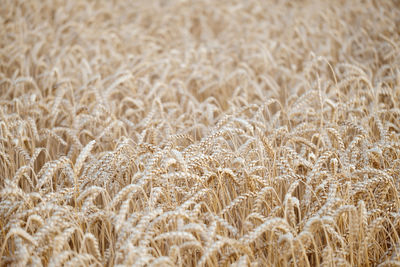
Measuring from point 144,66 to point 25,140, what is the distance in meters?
1.60

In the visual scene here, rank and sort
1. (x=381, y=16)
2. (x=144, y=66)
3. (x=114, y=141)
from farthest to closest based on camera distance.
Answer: (x=381, y=16) → (x=144, y=66) → (x=114, y=141)

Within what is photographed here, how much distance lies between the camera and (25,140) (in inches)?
90.0

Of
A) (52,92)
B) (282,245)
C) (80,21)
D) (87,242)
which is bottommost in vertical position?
(282,245)

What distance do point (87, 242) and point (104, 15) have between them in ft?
15.3

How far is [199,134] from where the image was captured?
2418 mm

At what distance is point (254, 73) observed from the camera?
377 centimetres

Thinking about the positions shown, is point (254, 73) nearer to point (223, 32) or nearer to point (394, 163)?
point (223, 32)

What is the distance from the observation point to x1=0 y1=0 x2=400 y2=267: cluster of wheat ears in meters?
1.42

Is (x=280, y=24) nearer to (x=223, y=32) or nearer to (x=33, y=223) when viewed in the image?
(x=223, y=32)

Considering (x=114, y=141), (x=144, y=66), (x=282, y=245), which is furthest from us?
(x=144, y=66)

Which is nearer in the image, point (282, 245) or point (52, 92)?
point (282, 245)

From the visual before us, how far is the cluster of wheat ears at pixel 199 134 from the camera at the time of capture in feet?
4.67

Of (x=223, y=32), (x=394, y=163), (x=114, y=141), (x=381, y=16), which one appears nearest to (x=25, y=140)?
(x=114, y=141)

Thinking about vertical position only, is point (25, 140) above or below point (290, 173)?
above
